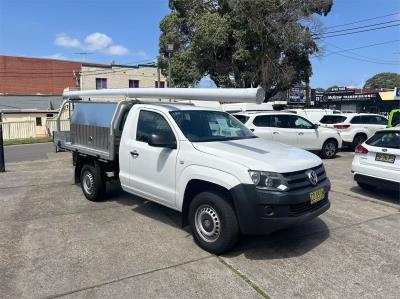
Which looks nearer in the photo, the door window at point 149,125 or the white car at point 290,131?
the door window at point 149,125

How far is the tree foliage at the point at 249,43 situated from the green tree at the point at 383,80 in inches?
3594

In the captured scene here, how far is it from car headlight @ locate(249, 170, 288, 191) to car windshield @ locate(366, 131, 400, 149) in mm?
3942

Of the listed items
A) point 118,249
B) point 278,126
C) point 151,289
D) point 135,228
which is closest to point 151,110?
point 135,228

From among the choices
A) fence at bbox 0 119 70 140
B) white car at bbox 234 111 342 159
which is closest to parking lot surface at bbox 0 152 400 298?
white car at bbox 234 111 342 159

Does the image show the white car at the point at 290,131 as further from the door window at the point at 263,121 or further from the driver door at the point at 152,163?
the driver door at the point at 152,163

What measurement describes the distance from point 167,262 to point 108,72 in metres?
44.7

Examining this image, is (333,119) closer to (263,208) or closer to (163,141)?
(163,141)

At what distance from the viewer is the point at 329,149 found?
13.6 meters

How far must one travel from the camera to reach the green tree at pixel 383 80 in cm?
10262

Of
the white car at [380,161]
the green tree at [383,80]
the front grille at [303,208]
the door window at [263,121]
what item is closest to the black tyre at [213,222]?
the front grille at [303,208]

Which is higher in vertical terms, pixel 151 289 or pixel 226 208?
pixel 226 208

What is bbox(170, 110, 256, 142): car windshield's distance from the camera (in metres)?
5.42

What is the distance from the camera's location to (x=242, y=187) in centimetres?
432

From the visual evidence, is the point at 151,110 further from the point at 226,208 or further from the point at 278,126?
the point at 278,126
